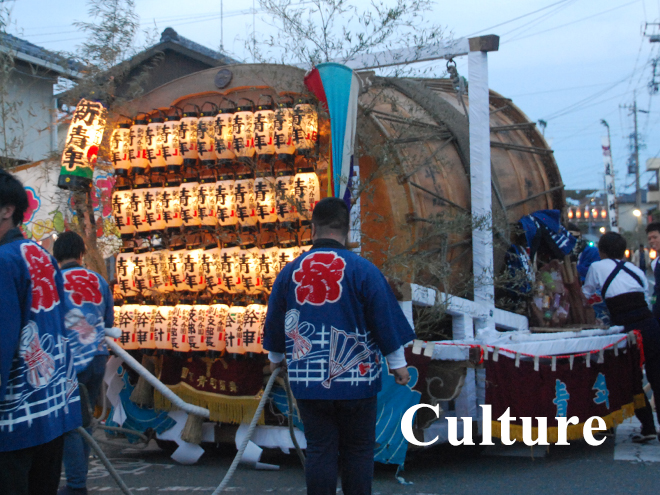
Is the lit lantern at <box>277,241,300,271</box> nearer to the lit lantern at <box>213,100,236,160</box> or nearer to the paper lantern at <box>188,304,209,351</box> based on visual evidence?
the paper lantern at <box>188,304,209,351</box>

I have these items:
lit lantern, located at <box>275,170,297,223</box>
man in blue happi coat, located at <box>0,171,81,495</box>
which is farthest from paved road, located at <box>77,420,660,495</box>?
man in blue happi coat, located at <box>0,171,81,495</box>

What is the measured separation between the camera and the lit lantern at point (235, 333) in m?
6.11

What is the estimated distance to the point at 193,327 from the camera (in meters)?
6.37

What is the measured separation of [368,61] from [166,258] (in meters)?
2.89

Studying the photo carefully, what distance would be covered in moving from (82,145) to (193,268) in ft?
5.56

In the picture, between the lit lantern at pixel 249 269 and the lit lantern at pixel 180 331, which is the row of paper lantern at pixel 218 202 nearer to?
the lit lantern at pixel 249 269

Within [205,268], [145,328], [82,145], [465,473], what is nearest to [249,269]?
[205,268]

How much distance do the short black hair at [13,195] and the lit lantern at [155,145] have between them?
399 centimetres

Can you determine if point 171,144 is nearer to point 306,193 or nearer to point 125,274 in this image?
point 125,274

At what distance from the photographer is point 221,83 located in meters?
6.91

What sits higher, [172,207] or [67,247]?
[172,207]

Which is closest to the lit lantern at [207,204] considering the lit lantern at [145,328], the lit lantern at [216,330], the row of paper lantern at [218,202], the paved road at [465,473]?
the row of paper lantern at [218,202]

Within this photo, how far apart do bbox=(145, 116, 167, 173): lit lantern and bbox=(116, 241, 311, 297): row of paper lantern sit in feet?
2.94

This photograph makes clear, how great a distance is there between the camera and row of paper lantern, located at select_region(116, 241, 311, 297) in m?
6.29
